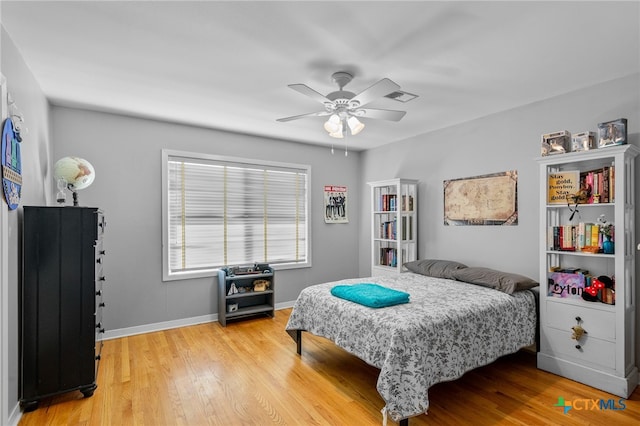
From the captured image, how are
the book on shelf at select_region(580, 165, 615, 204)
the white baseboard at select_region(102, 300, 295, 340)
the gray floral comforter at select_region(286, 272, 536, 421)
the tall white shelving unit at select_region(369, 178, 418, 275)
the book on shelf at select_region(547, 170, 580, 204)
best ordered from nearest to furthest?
the gray floral comforter at select_region(286, 272, 536, 421)
the book on shelf at select_region(580, 165, 615, 204)
the book on shelf at select_region(547, 170, 580, 204)
the white baseboard at select_region(102, 300, 295, 340)
the tall white shelving unit at select_region(369, 178, 418, 275)

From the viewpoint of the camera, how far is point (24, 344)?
2.28 m

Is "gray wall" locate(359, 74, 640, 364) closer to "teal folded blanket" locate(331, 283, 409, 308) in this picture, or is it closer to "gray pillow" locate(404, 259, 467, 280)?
"gray pillow" locate(404, 259, 467, 280)

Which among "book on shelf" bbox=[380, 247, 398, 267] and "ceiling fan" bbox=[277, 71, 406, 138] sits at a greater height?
"ceiling fan" bbox=[277, 71, 406, 138]

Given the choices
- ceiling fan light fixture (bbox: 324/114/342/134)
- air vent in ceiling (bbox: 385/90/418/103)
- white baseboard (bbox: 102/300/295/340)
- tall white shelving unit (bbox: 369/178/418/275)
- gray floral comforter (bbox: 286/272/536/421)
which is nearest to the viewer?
gray floral comforter (bbox: 286/272/536/421)

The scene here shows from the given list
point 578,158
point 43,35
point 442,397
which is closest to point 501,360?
point 442,397

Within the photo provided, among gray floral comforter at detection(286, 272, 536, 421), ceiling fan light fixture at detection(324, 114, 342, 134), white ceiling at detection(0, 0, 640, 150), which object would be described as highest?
white ceiling at detection(0, 0, 640, 150)

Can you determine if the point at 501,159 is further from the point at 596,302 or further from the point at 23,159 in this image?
the point at 23,159

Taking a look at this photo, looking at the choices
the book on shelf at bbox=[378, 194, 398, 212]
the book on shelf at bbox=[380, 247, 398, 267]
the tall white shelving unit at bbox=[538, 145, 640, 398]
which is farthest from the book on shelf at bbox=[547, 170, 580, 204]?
the book on shelf at bbox=[380, 247, 398, 267]

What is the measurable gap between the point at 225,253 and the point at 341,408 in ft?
8.76

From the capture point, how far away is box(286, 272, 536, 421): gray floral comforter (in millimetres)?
2088

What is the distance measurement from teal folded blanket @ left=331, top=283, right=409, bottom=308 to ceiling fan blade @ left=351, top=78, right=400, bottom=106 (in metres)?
1.54

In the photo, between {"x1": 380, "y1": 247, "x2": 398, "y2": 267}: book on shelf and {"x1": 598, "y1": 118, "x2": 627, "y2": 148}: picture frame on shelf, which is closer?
{"x1": 598, "y1": 118, "x2": 627, "y2": 148}: picture frame on shelf

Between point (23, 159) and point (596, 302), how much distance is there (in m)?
4.52

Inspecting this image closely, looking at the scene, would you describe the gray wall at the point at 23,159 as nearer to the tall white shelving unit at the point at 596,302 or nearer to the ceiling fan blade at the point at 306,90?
the ceiling fan blade at the point at 306,90
